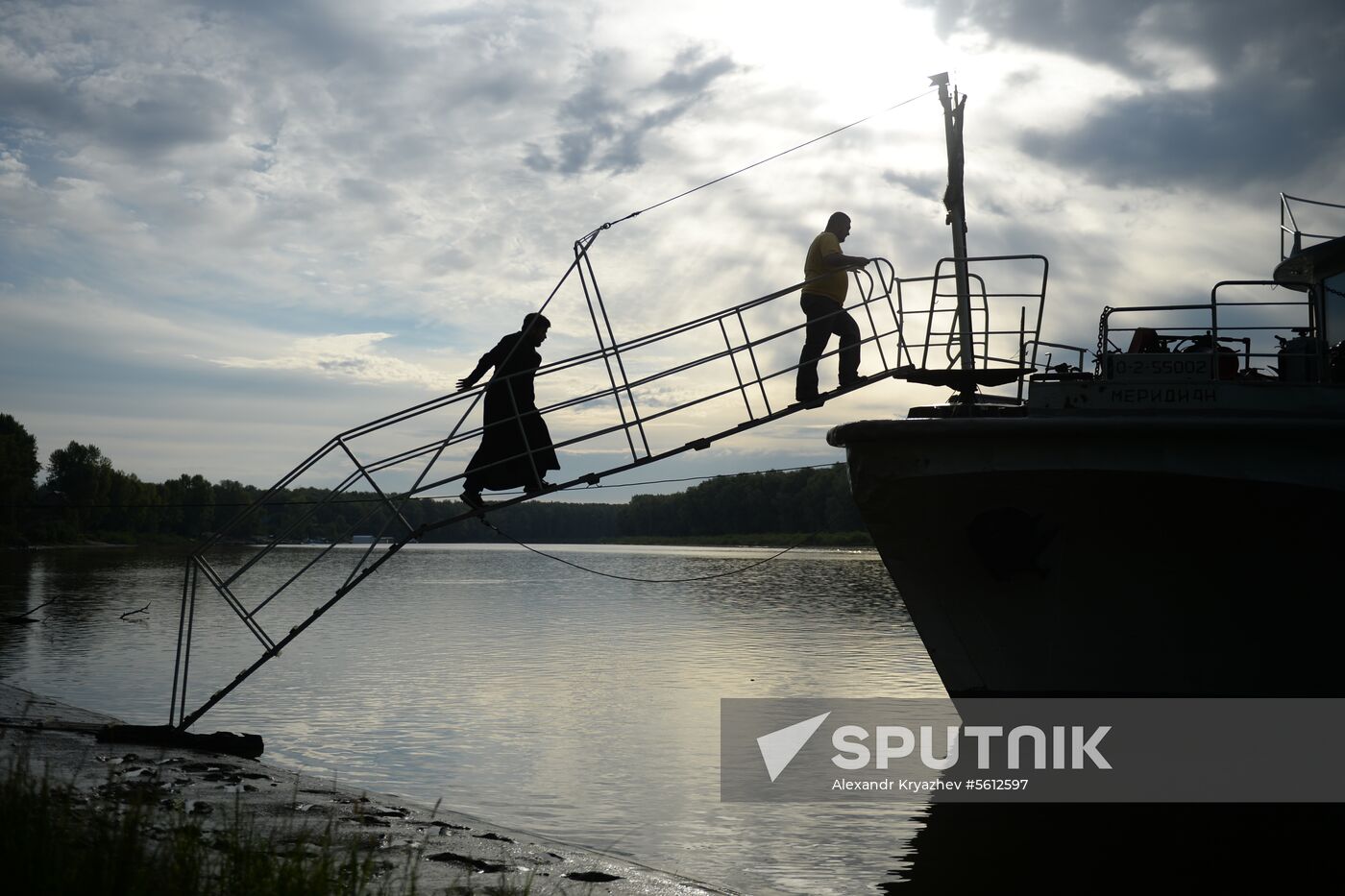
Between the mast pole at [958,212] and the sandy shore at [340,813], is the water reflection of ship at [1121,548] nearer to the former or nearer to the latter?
the mast pole at [958,212]

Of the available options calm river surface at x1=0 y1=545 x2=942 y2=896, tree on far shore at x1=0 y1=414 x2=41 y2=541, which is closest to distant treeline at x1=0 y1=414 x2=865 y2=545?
tree on far shore at x1=0 y1=414 x2=41 y2=541

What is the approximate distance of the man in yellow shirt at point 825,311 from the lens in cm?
1132

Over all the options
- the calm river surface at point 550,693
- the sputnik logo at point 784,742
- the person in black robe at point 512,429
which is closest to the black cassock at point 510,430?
the person in black robe at point 512,429

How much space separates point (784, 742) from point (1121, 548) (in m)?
5.66

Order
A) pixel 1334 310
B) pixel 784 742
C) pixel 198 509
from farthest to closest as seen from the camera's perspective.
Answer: pixel 198 509, pixel 784 742, pixel 1334 310

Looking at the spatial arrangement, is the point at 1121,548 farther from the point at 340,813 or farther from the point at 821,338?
the point at 340,813

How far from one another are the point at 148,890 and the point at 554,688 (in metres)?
14.1

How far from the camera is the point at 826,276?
11.4 meters

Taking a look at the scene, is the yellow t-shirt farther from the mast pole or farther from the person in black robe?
the person in black robe

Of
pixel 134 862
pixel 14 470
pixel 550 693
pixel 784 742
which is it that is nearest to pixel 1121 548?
pixel 784 742

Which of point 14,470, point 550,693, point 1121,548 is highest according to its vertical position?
point 14,470

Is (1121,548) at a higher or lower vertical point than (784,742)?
higher

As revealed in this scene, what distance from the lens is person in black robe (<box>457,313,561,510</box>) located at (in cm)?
1116

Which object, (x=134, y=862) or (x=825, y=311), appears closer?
(x=134, y=862)
